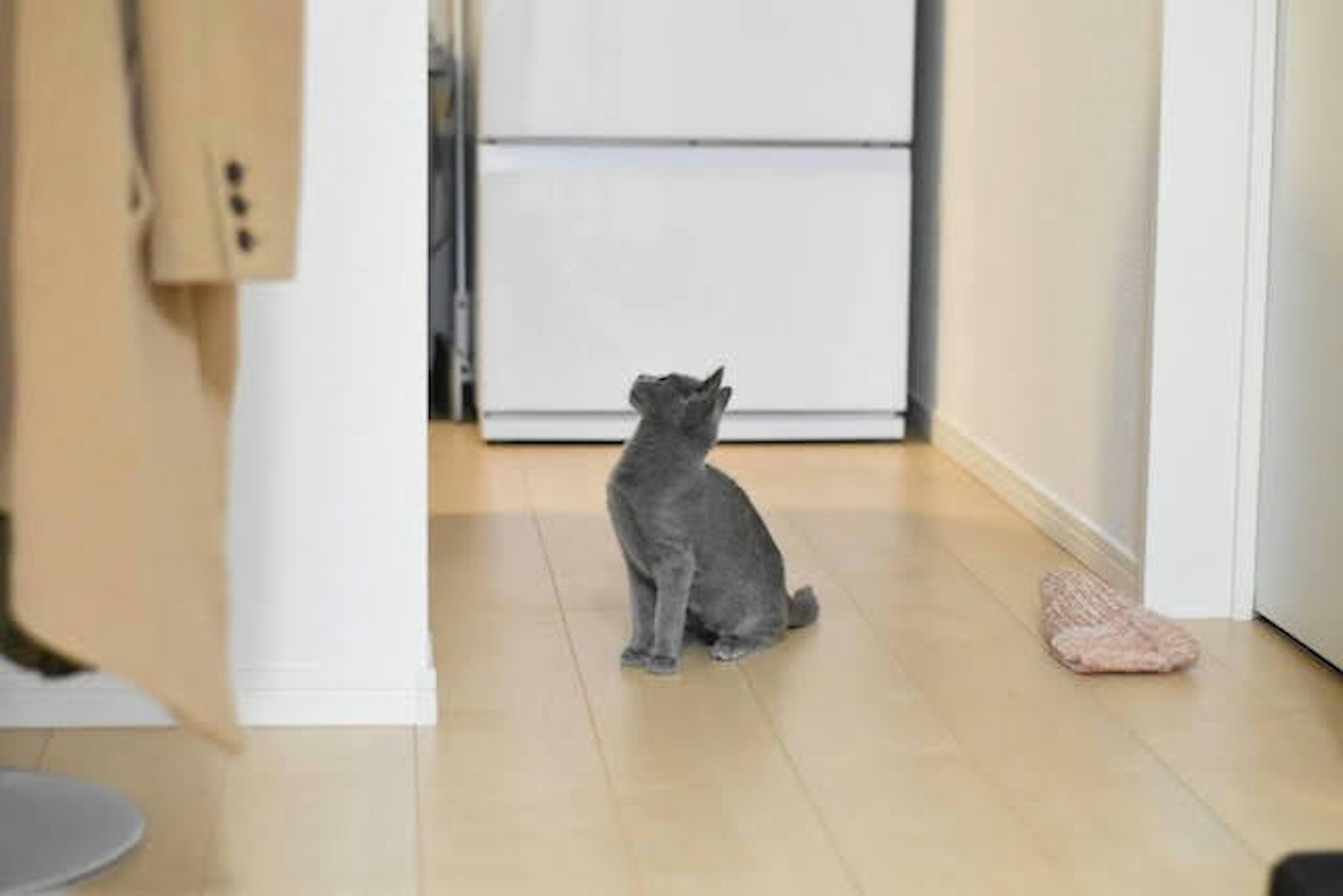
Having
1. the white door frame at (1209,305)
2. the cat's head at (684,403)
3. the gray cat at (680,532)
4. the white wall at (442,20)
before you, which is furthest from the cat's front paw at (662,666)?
the white wall at (442,20)

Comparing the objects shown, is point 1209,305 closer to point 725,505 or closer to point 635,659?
point 725,505

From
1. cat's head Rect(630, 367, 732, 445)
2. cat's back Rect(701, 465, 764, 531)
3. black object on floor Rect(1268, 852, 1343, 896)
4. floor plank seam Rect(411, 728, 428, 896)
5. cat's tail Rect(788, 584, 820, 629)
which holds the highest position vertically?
cat's head Rect(630, 367, 732, 445)

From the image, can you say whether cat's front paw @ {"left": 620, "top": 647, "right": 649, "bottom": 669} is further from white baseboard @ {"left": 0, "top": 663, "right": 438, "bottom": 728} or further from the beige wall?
the beige wall

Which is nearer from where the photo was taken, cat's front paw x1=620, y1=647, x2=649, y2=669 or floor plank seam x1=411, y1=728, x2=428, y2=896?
floor plank seam x1=411, y1=728, x2=428, y2=896

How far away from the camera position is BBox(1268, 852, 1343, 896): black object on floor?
1.54 meters

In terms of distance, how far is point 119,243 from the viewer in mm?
1885

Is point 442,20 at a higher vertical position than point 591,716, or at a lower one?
higher

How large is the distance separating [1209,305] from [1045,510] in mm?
741

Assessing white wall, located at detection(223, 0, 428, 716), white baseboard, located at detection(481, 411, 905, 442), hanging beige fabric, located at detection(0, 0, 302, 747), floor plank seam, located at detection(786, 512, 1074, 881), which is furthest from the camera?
white baseboard, located at detection(481, 411, 905, 442)

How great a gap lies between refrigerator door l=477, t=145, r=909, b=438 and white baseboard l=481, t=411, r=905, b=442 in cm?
2

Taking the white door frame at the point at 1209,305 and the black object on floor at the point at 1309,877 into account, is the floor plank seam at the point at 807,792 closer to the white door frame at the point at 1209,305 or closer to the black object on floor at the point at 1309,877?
the white door frame at the point at 1209,305

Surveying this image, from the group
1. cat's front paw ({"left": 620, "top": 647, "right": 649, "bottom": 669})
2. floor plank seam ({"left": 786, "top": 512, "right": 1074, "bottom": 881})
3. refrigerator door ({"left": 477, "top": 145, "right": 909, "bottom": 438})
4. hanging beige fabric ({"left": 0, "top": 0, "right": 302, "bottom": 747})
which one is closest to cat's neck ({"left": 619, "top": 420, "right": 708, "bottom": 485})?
cat's front paw ({"left": 620, "top": 647, "right": 649, "bottom": 669})

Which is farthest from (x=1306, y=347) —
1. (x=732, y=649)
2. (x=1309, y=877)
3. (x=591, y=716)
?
(x=1309, y=877)

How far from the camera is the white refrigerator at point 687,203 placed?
4.91 meters
